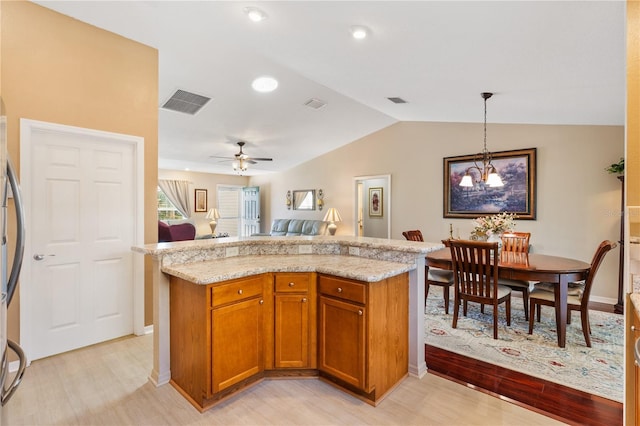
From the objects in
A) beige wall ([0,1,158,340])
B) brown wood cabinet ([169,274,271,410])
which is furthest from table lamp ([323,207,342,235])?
brown wood cabinet ([169,274,271,410])

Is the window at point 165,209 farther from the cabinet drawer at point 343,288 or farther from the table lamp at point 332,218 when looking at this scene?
the cabinet drawer at point 343,288

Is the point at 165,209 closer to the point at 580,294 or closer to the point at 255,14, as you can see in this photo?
the point at 255,14

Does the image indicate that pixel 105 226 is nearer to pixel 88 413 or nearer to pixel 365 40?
pixel 88 413

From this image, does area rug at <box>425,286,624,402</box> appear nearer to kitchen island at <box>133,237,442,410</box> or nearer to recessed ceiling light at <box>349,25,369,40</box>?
kitchen island at <box>133,237,442,410</box>

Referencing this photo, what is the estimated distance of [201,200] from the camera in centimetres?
926

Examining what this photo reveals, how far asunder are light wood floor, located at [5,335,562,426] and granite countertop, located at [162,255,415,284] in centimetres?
84

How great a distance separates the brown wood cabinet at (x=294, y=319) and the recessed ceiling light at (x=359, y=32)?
73.0 inches

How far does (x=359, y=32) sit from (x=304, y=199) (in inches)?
236

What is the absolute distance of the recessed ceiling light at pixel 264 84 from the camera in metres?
3.97

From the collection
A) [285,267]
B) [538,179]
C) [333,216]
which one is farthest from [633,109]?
[333,216]

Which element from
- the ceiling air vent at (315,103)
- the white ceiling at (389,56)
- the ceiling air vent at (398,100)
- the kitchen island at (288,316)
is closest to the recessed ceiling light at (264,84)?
the white ceiling at (389,56)

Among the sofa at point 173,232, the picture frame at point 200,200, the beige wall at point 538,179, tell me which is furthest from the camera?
the picture frame at point 200,200

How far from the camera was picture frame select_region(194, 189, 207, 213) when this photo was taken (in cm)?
916

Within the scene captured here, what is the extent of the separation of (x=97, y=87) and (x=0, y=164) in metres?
2.38
